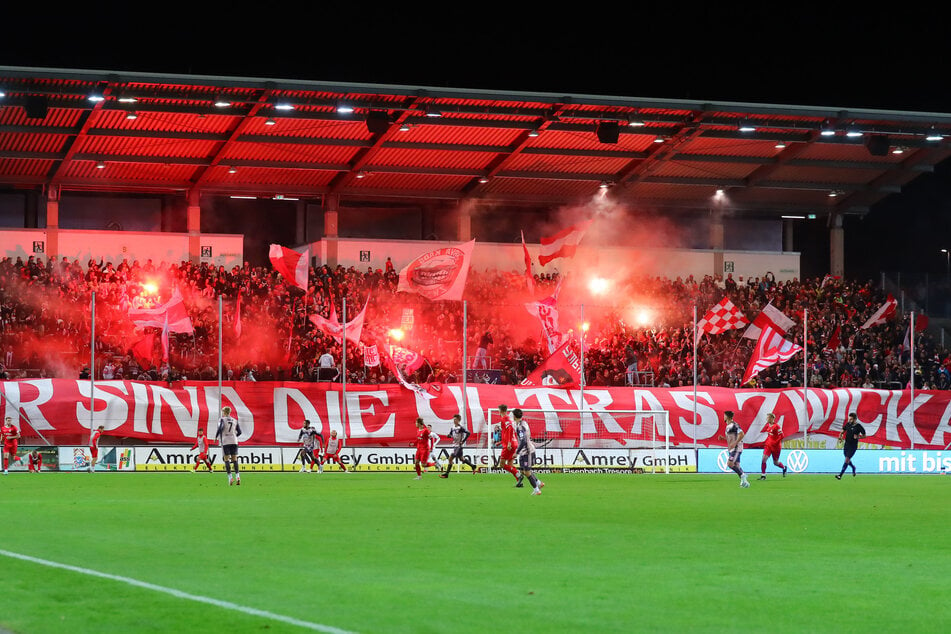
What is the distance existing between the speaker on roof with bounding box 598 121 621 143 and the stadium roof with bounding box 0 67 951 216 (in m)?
0.05

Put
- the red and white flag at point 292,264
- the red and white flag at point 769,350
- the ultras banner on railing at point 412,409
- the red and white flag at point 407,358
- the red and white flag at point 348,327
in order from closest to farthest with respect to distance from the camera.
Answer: the ultras banner on railing at point 412,409, the red and white flag at point 348,327, the red and white flag at point 292,264, the red and white flag at point 407,358, the red and white flag at point 769,350

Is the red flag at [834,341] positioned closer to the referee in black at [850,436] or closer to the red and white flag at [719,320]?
the red and white flag at [719,320]

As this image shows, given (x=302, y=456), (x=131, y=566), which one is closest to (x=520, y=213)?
(x=302, y=456)

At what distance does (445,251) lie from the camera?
147ft

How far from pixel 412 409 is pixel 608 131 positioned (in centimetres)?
1706

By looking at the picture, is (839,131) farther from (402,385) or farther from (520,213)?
(402,385)

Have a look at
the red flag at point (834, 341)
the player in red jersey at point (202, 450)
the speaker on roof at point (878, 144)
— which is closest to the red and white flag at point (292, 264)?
the player in red jersey at point (202, 450)

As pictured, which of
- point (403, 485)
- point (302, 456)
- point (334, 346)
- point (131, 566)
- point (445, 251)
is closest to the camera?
point (131, 566)

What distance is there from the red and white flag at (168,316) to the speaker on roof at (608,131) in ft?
65.8

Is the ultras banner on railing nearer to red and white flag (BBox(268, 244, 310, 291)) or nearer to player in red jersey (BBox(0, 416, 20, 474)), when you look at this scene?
player in red jersey (BBox(0, 416, 20, 474))

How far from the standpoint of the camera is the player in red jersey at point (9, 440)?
125 ft

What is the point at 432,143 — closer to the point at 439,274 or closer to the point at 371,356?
the point at 439,274

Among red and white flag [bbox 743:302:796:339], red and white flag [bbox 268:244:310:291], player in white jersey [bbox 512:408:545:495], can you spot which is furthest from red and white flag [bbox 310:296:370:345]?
red and white flag [bbox 743:302:796:339]

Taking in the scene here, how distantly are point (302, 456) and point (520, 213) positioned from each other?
27176 millimetres
